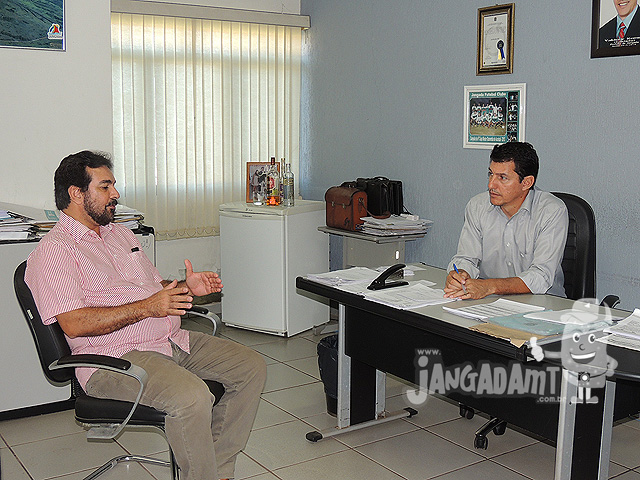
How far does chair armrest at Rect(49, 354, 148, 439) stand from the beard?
1.93ft

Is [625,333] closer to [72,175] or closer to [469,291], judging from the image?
[469,291]

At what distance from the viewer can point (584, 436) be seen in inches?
94.8

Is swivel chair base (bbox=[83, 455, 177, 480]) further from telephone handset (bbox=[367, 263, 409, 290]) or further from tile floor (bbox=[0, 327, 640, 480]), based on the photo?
telephone handset (bbox=[367, 263, 409, 290])

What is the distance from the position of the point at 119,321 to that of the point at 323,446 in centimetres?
123

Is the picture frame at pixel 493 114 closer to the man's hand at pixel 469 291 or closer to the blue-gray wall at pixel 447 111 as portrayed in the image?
the blue-gray wall at pixel 447 111

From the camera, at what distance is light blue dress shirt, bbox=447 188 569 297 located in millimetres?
3105

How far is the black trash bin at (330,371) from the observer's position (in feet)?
11.9

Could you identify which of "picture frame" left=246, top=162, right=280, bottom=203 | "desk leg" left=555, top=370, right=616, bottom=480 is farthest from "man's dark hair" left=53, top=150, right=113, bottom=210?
"picture frame" left=246, top=162, right=280, bottom=203

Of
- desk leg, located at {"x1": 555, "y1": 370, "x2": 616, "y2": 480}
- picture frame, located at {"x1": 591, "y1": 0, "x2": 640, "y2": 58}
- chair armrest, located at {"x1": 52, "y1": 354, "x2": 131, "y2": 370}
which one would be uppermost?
picture frame, located at {"x1": 591, "y1": 0, "x2": 640, "y2": 58}

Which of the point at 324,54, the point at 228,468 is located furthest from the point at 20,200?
the point at 324,54

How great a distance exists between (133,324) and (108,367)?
1.11 feet

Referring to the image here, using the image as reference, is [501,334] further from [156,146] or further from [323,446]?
[156,146]

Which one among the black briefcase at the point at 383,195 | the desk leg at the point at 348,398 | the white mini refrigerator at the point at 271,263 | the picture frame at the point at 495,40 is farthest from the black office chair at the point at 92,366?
the picture frame at the point at 495,40

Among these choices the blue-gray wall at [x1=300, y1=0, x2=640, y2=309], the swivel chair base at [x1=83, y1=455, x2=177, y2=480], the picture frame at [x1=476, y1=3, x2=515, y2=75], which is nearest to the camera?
the swivel chair base at [x1=83, y1=455, x2=177, y2=480]
